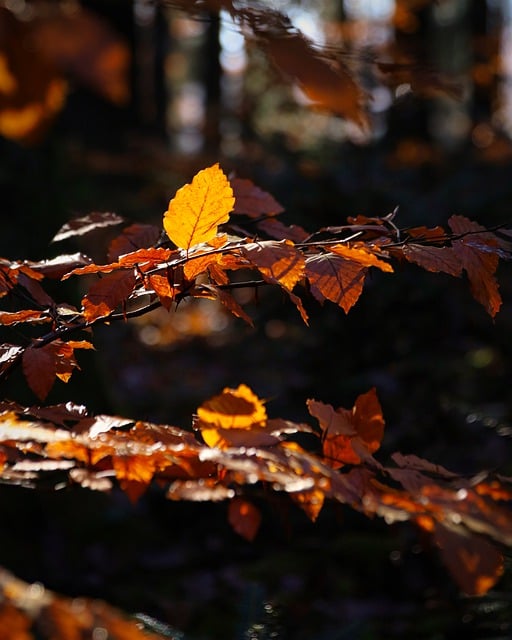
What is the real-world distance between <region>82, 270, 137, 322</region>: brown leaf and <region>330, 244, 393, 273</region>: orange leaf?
0.35 metres

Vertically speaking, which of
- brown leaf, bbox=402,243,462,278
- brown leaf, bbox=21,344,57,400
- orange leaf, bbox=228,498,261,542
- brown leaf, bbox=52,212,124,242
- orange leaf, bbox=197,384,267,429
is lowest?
orange leaf, bbox=228,498,261,542

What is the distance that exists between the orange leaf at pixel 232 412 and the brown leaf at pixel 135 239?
1.30 ft

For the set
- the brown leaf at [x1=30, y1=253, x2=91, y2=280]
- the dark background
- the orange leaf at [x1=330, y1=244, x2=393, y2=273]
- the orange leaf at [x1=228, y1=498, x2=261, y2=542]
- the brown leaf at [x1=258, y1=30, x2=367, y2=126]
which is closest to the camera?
the brown leaf at [x1=258, y1=30, x2=367, y2=126]

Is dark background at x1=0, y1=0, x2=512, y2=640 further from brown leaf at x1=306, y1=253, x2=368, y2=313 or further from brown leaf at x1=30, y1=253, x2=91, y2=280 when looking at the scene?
brown leaf at x1=30, y1=253, x2=91, y2=280

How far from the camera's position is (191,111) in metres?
31.1

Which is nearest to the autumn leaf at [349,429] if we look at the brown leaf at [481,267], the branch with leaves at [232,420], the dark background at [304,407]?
the branch with leaves at [232,420]

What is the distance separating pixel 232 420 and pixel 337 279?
27 cm

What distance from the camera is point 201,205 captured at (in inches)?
42.1

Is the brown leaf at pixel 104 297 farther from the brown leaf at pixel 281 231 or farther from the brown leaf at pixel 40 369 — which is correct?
the brown leaf at pixel 281 231

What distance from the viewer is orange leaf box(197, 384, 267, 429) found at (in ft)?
3.53

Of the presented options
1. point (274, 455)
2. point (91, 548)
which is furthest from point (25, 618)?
point (91, 548)

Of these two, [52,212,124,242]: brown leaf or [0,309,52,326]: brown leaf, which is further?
[52,212,124,242]: brown leaf

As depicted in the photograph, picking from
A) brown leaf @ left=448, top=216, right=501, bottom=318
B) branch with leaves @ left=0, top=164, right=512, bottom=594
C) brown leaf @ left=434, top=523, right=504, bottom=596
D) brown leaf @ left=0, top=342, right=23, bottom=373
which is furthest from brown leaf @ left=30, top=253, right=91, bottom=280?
brown leaf @ left=434, top=523, right=504, bottom=596

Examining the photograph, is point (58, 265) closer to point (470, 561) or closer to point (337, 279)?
point (337, 279)
